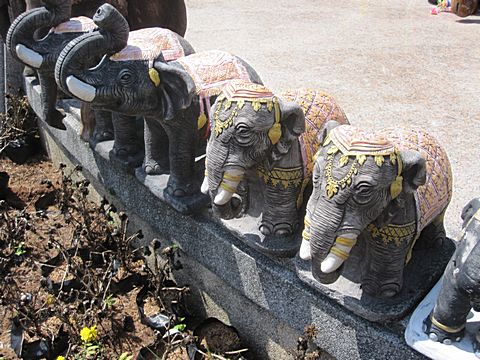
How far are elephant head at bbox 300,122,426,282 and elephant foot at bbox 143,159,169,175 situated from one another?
3.61 feet

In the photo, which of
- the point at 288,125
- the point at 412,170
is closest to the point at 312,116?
the point at 288,125

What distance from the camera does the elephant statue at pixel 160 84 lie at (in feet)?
6.81

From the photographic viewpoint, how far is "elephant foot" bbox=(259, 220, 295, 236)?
79.8 inches

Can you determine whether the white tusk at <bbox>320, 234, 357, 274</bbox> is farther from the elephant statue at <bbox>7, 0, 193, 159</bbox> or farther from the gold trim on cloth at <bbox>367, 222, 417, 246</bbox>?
the elephant statue at <bbox>7, 0, 193, 159</bbox>

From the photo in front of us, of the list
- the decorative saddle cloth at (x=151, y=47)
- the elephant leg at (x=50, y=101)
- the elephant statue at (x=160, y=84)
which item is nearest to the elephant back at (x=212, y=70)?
the elephant statue at (x=160, y=84)

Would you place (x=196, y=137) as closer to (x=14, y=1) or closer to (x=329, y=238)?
(x=329, y=238)

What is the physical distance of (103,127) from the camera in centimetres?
297

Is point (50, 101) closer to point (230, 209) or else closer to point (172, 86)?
point (172, 86)

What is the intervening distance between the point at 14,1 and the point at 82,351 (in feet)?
7.88

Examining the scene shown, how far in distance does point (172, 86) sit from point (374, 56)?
3.55m

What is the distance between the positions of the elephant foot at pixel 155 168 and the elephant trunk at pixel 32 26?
605 millimetres

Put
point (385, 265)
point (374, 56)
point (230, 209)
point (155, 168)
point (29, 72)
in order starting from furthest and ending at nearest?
point (374, 56)
point (29, 72)
point (155, 168)
point (230, 209)
point (385, 265)


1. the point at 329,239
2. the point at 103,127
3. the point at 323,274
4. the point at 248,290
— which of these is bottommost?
the point at 248,290

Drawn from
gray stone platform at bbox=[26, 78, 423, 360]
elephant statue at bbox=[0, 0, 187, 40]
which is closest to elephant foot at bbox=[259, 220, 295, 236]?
gray stone platform at bbox=[26, 78, 423, 360]
